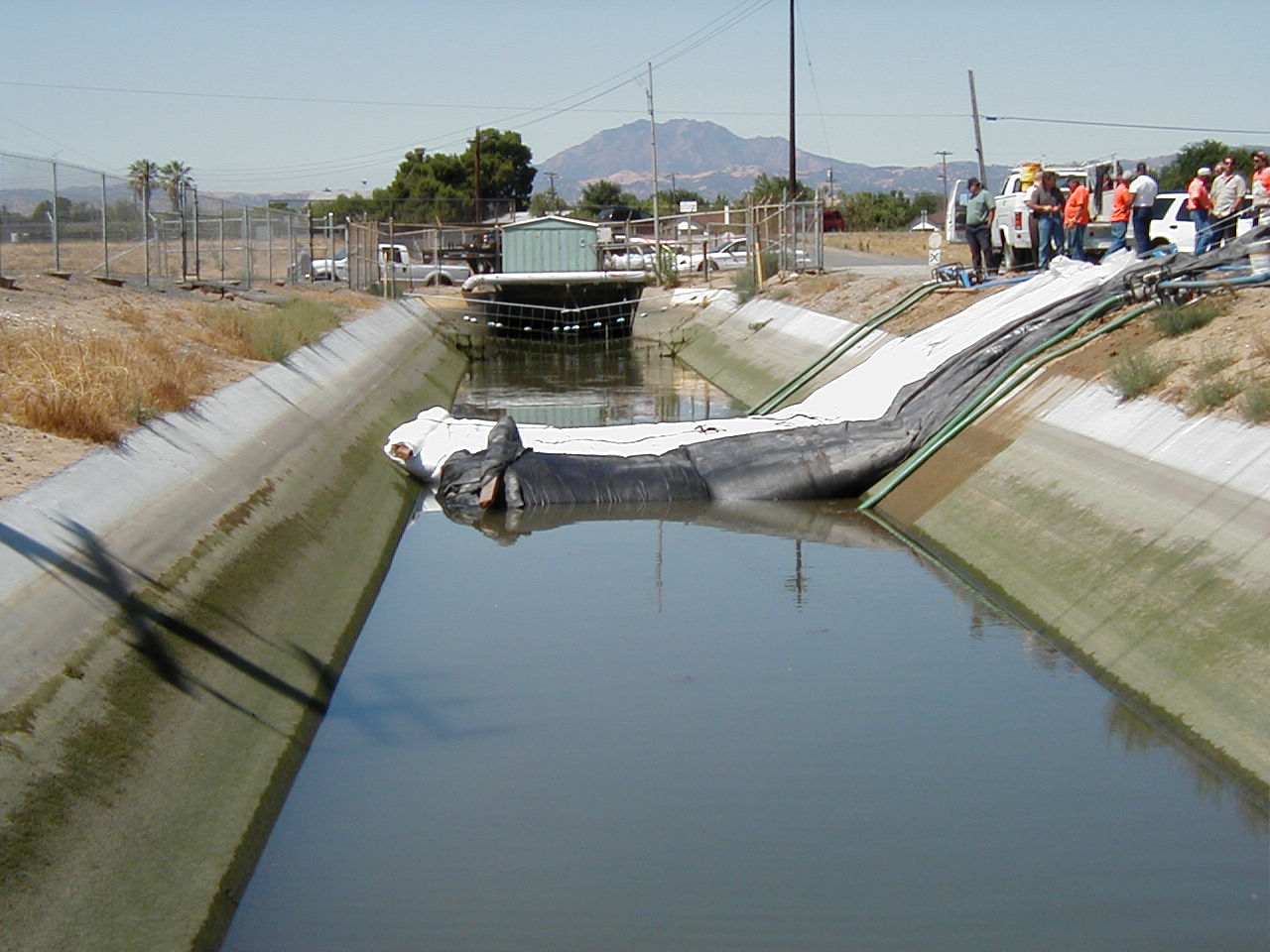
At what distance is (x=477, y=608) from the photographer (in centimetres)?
1406

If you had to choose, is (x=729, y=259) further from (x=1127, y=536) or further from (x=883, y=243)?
(x=1127, y=536)

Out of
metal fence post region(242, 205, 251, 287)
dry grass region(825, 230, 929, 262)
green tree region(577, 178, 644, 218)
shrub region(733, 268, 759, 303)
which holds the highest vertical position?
green tree region(577, 178, 644, 218)

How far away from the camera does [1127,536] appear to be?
12281 millimetres

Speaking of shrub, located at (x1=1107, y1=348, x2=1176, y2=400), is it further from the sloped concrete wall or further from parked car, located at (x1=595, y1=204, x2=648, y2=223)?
parked car, located at (x1=595, y1=204, x2=648, y2=223)

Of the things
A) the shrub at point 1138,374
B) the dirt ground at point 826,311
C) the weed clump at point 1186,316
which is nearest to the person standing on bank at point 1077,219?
the dirt ground at point 826,311

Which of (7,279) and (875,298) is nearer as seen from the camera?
(7,279)

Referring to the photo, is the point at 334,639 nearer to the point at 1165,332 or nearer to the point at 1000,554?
the point at 1000,554

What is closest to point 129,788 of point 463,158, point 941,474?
point 941,474

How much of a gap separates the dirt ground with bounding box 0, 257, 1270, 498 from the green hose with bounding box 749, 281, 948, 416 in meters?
0.19

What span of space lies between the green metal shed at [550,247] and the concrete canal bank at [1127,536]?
112 ft

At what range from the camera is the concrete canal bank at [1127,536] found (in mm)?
9773

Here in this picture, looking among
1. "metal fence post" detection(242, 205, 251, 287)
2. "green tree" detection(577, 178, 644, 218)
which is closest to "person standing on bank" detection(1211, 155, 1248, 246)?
"metal fence post" detection(242, 205, 251, 287)

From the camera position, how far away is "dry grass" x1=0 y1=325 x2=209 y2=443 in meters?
13.1

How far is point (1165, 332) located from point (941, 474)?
272cm
